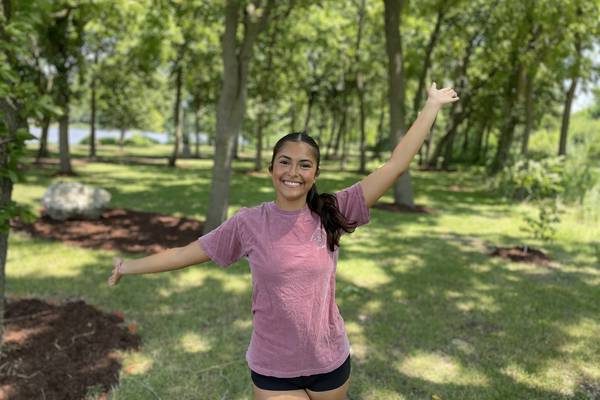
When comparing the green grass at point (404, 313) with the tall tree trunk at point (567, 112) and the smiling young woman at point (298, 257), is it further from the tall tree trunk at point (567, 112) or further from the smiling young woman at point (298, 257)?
the tall tree trunk at point (567, 112)

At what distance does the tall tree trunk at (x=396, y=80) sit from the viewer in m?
12.9

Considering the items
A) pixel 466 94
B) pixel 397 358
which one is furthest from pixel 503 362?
pixel 466 94

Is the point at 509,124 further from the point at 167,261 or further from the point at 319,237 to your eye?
the point at 167,261

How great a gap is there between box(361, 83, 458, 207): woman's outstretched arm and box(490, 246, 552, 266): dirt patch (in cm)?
699

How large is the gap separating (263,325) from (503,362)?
11.6ft

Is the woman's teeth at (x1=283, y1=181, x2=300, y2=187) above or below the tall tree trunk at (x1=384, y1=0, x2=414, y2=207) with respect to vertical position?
below

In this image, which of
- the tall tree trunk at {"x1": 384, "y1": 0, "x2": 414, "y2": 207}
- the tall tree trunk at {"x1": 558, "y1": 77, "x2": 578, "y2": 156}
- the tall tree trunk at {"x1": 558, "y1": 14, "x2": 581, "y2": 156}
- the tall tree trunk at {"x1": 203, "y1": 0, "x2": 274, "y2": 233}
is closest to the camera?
the tall tree trunk at {"x1": 203, "y1": 0, "x2": 274, "y2": 233}

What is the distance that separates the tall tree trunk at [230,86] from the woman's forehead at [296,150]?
6.65 metres

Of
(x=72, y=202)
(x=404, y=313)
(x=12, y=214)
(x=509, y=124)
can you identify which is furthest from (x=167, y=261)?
(x=509, y=124)

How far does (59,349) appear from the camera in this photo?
4637 mm

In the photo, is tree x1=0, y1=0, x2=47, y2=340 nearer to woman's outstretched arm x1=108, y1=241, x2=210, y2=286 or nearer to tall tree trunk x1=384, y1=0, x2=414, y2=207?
woman's outstretched arm x1=108, y1=241, x2=210, y2=286

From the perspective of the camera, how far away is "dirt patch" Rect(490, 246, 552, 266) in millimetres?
8445

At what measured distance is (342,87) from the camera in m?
28.6

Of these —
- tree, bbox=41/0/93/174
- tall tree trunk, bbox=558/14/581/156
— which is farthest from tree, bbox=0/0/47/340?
tall tree trunk, bbox=558/14/581/156
